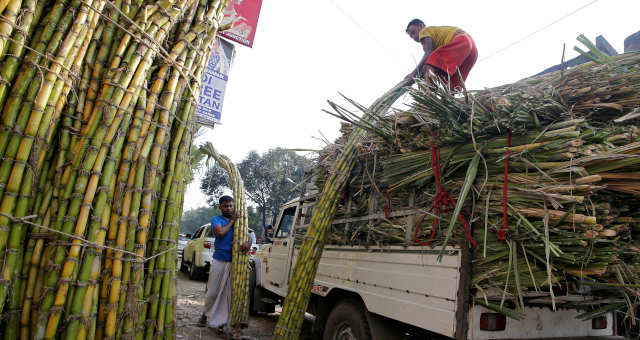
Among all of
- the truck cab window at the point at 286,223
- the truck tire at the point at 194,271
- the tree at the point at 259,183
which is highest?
the tree at the point at 259,183

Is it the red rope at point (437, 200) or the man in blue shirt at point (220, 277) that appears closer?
the red rope at point (437, 200)

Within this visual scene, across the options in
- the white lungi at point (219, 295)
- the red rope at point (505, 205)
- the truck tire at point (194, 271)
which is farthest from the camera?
the truck tire at point (194, 271)

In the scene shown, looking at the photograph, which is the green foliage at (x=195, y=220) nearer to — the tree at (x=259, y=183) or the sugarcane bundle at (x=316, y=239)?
the tree at (x=259, y=183)

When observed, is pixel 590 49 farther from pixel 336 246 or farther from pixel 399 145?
pixel 336 246

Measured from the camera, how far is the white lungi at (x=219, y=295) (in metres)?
5.03

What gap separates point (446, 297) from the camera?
247 cm

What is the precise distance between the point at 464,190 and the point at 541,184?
1.37ft

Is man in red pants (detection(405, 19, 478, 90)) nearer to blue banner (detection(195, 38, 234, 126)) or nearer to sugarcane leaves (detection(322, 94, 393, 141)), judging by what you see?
sugarcane leaves (detection(322, 94, 393, 141))

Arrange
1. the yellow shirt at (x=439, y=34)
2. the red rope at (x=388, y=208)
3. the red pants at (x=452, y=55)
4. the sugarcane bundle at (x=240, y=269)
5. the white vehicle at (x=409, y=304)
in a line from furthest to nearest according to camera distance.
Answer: the sugarcane bundle at (x=240, y=269) → the yellow shirt at (x=439, y=34) → the red pants at (x=452, y=55) → the red rope at (x=388, y=208) → the white vehicle at (x=409, y=304)

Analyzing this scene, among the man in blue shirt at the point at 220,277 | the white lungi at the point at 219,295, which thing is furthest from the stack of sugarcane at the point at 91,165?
the white lungi at the point at 219,295

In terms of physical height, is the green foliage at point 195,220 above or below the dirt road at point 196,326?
above

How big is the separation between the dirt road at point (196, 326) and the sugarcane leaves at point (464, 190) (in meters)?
3.32

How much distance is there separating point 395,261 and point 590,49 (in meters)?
1.99

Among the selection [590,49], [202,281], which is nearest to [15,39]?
[590,49]
